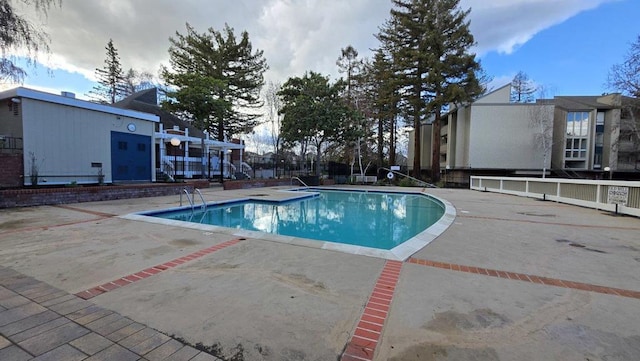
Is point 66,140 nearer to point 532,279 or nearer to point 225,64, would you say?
point 532,279

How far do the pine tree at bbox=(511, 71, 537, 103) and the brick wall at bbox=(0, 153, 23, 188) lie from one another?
42.5 meters

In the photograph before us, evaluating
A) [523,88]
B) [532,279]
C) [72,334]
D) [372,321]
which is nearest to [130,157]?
[72,334]

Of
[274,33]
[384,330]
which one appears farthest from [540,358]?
[274,33]

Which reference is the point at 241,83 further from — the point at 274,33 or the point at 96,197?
the point at 96,197

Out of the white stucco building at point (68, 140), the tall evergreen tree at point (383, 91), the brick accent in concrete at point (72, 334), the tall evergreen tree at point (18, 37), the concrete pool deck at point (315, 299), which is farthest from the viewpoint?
the tall evergreen tree at point (383, 91)

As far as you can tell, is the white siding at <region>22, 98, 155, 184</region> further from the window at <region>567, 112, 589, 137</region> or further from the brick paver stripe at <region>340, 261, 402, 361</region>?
the window at <region>567, 112, 589, 137</region>

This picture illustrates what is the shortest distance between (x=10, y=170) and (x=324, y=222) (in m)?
10.4

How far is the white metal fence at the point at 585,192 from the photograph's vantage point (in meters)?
7.95

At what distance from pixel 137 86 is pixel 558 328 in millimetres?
43617

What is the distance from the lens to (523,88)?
34.5 m

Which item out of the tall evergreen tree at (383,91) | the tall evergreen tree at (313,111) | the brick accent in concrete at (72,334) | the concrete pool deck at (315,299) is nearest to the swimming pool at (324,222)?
the concrete pool deck at (315,299)

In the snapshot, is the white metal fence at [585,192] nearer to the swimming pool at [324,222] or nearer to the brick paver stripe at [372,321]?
the swimming pool at [324,222]

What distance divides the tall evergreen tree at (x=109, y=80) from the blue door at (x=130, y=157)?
24993mm

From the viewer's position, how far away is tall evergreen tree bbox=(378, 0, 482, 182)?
70.1 feet
